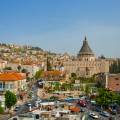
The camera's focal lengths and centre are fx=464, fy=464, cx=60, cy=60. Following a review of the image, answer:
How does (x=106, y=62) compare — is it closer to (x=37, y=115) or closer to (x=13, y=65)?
(x=13, y=65)

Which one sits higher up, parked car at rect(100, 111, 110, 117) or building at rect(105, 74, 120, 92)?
building at rect(105, 74, 120, 92)

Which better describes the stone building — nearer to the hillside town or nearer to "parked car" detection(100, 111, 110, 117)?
the hillside town

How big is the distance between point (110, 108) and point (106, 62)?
161 feet

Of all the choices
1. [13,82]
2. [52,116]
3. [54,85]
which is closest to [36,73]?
[54,85]

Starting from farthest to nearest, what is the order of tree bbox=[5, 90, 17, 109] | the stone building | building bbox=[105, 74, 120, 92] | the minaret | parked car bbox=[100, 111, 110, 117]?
the minaret < the stone building < building bbox=[105, 74, 120, 92] < tree bbox=[5, 90, 17, 109] < parked car bbox=[100, 111, 110, 117]

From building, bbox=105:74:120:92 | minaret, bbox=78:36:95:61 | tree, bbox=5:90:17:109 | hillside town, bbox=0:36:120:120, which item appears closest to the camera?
hillside town, bbox=0:36:120:120

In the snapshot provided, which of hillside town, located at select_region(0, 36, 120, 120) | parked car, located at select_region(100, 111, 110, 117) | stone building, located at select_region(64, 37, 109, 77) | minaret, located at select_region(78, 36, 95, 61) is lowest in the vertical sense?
parked car, located at select_region(100, 111, 110, 117)

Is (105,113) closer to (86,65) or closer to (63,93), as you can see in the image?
(63,93)

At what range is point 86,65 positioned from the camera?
7681 centimetres

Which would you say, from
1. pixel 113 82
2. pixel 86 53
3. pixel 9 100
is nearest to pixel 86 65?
pixel 86 53

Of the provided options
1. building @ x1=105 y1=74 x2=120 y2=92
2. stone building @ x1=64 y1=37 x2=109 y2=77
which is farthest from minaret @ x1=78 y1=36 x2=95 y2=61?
building @ x1=105 y1=74 x2=120 y2=92

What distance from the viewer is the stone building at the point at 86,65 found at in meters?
74.7

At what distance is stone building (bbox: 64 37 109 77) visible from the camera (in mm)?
74688

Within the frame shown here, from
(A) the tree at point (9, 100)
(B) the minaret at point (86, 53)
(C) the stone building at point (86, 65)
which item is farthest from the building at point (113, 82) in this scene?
(B) the minaret at point (86, 53)
